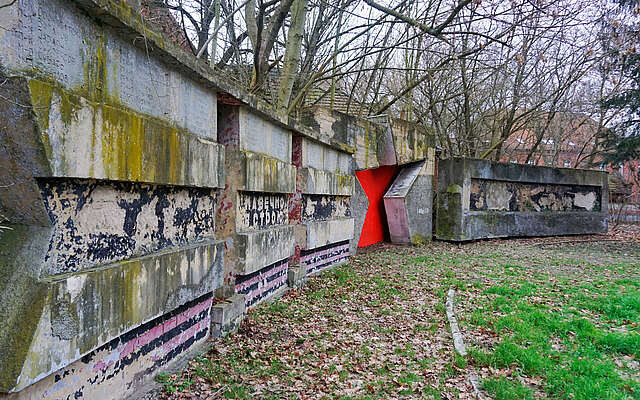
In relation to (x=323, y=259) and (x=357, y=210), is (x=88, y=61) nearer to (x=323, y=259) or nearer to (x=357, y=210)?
(x=323, y=259)

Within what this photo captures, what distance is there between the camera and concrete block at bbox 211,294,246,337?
12.2 ft

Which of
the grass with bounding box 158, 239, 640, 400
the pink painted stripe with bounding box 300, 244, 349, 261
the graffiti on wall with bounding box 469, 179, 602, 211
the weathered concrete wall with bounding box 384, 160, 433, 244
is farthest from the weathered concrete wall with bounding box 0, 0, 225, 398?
the graffiti on wall with bounding box 469, 179, 602, 211

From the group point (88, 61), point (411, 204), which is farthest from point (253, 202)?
point (411, 204)

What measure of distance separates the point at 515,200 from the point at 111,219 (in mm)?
13714

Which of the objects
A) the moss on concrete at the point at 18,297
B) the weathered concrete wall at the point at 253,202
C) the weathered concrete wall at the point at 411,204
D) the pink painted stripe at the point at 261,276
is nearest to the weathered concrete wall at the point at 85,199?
the moss on concrete at the point at 18,297

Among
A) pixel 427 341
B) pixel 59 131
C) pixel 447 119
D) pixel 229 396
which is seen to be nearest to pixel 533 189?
pixel 447 119

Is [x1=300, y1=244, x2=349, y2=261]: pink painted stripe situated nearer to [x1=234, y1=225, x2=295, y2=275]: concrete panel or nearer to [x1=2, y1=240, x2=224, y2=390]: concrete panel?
[x1=234, y1=225, x2=295, y2=275]: concrete panel

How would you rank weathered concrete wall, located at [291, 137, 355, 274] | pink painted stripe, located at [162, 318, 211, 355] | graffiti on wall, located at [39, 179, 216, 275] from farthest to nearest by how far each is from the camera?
weathered concrete wall, located at [291, 137, 355, 274] → pink painted stripe, located at [162, 318, 211, 355] → graffiti on wall, located at [39, 179, 216, 275]

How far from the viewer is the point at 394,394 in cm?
314

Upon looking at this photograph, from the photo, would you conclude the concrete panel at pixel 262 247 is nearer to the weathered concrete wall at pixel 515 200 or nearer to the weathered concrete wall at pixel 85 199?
the weathered concrete wall at pixel 85 199

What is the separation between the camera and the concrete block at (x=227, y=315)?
371cm

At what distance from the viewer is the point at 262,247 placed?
14.7ft

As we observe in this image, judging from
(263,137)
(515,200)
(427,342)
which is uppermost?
(263,137)

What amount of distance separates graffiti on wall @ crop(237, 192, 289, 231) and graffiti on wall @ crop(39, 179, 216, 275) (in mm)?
Result: 805
